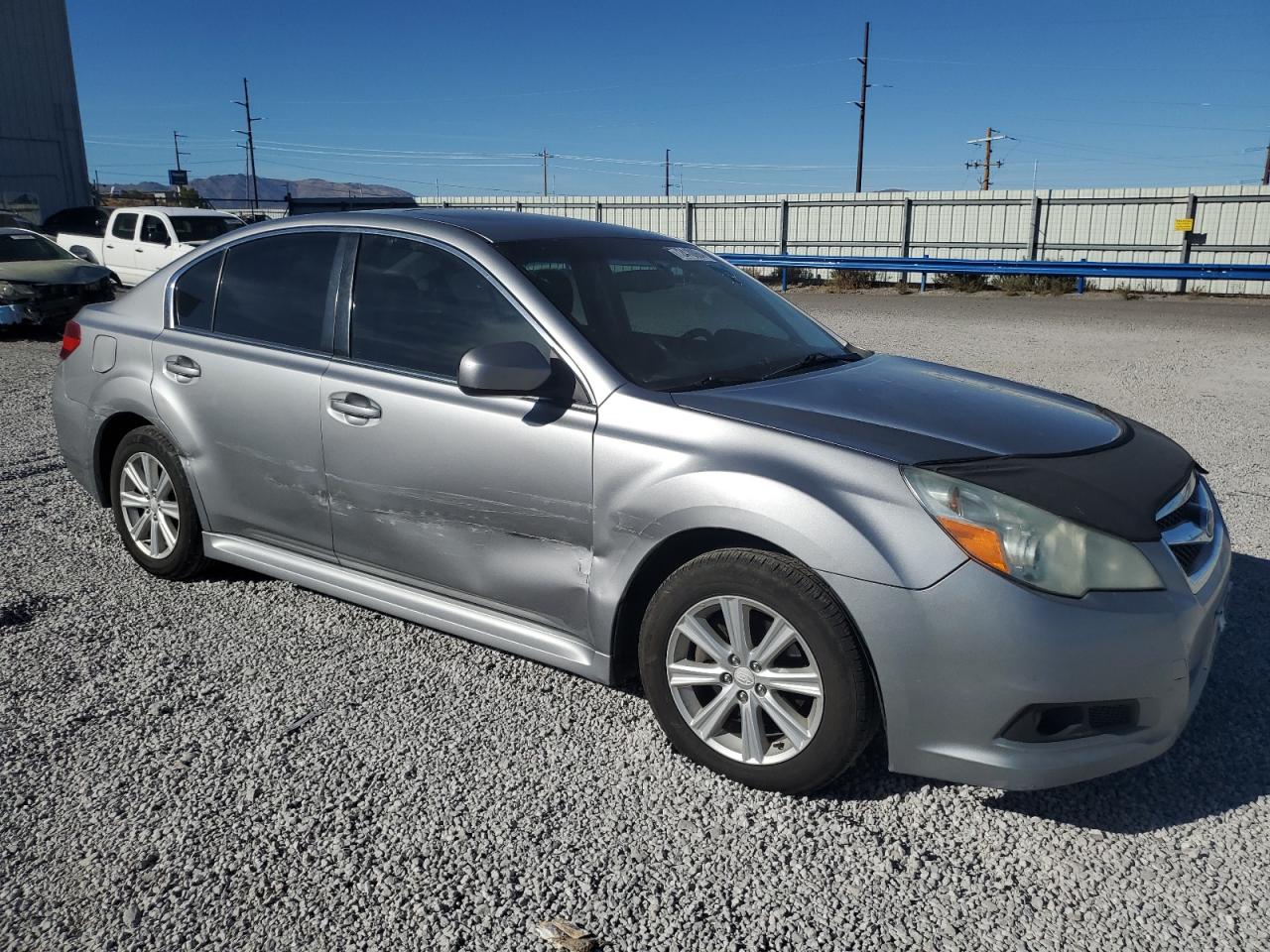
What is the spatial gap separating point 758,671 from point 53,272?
46.1 ft

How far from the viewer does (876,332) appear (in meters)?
15.3

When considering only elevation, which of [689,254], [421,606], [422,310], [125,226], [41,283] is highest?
[689,254]

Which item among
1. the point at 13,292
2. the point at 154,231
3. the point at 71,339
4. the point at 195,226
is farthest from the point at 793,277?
the point at 71,339

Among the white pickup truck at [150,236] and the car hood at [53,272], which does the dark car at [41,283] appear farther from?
the white pickup truck at [150,236]

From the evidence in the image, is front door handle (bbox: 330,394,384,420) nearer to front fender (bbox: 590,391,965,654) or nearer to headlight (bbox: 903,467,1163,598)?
front fender (bbox: 590,391,965,654)

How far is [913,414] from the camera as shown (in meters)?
3.23

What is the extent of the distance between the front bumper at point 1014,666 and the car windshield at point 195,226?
54.0ft

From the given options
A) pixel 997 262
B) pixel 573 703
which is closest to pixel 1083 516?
pixel 573 703

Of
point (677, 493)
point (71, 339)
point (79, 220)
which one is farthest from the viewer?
point (79, 220)

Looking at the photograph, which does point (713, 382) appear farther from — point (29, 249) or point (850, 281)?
point (850, 281)

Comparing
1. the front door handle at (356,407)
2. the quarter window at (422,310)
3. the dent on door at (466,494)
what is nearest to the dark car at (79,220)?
the quarter window at (422,310)

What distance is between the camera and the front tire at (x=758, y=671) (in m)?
2.79

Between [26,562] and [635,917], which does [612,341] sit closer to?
[635,917]

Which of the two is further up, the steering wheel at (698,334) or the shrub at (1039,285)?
the steering wheel at (698,334)
